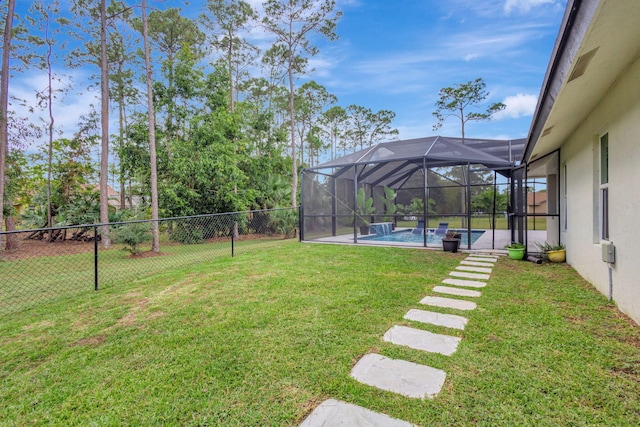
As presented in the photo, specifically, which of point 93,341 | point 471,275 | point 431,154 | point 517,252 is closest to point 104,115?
point 93,341

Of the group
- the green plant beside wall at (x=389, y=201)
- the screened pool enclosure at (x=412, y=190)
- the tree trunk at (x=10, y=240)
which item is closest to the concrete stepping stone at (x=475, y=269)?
the screened pool enclosure at (x=412, y=190)

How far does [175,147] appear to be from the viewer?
10711mm

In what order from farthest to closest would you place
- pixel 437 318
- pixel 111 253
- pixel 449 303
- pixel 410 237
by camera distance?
pixel 410 237, pixel 111 253, pixel 449 303, pixel 437 318

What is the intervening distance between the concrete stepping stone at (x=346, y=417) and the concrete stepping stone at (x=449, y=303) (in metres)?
2.01

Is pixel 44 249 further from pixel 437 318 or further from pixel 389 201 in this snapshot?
pixel 389 201

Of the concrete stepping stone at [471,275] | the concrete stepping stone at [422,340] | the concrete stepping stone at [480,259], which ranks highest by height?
the concrete stepping stone at [480,259]

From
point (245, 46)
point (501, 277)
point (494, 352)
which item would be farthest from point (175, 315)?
point (245, 46)

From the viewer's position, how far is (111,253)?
27.6 feet

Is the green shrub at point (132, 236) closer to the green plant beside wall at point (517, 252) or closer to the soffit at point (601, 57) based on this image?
the soffit at point (601, 57)

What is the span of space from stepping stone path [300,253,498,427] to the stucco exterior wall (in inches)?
57.2

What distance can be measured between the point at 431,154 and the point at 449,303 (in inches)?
218

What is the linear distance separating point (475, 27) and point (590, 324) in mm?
9258

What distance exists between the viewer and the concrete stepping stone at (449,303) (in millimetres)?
3277

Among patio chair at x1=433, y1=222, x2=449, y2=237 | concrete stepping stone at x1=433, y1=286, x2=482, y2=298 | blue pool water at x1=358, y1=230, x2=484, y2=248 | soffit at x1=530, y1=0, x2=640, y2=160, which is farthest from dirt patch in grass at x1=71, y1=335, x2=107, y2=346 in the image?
patio chair at x1=433, y1=222, x2=449, y2=237
